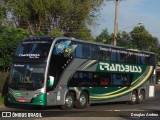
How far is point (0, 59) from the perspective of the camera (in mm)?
33312

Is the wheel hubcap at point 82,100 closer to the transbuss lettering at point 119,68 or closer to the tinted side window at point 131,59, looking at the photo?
the transbuss lettering at point 119,68

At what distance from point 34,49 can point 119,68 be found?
7329 mm

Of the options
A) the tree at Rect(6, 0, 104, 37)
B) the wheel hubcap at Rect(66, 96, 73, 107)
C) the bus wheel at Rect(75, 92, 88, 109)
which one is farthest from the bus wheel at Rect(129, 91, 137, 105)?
the tree at Rect(6, 0, 104, 37)

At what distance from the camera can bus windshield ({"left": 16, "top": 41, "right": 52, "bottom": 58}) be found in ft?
76.1

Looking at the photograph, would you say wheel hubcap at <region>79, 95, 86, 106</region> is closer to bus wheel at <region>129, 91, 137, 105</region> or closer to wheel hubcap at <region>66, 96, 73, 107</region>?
wheel hubcap at <region>66, 96, 73, 107</region>

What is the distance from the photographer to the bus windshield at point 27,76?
75.0 feet

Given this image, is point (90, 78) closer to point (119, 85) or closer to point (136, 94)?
point (119, 85)

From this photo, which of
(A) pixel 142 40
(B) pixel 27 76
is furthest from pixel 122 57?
(A) pixel 142 40

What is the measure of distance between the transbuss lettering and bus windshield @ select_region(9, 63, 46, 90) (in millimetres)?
5283

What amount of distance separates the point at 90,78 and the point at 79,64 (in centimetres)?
179

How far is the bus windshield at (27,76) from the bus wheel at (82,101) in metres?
3.28

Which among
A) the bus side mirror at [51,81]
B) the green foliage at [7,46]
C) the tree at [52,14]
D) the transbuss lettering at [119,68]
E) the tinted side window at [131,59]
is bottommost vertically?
the bus side mirror at [51,81]

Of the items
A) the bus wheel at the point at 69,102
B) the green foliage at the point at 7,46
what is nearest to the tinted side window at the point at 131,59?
the bus wheel at the point at 69,102

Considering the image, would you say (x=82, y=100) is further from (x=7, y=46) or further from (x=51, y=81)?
(x=7, y=46)
